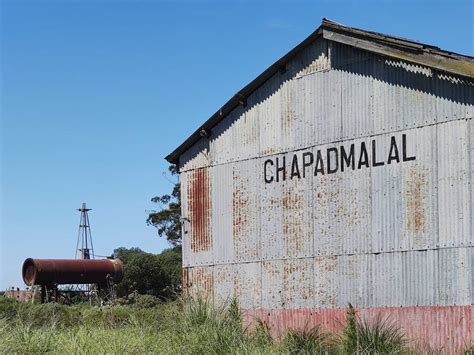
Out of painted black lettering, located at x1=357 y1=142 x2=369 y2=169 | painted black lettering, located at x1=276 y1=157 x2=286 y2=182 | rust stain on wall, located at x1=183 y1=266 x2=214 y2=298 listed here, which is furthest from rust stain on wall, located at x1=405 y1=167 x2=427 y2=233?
rust stain on wall, located at x1=183 y1=266 x2=214 y2=298

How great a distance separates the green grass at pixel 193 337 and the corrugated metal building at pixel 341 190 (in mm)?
596

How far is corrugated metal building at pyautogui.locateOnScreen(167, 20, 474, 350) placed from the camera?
15.8 meters

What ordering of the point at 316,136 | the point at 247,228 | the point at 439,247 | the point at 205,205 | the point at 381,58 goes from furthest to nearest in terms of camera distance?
1. the point at 205,205
2. the point at 247,228
3. the point at 316,136
4. the point at 381,58
5. the point at 439,247

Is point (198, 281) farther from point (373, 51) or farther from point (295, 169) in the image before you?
point (373, 51)

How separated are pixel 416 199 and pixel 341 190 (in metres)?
2.14

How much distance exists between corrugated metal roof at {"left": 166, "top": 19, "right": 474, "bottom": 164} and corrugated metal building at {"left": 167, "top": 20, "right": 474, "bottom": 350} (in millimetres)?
36

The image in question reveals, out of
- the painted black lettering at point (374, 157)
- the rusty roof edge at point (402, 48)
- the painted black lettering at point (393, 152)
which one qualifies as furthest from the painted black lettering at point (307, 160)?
the rusty roof edge at point (402, 48)

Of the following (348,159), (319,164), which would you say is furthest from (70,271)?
(348,159)

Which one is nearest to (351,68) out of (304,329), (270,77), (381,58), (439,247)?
(381,58)

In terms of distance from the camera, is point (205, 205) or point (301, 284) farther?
point (205, 205)

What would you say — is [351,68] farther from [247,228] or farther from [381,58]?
[247,228]

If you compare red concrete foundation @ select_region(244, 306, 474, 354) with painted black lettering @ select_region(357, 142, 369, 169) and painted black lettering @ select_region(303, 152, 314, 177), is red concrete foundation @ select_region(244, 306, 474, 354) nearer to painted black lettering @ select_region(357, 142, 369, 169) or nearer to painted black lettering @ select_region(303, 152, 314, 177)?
painted black lettering @ select_region(357, 142, 369, 169)

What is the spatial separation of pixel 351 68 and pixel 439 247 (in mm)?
4851

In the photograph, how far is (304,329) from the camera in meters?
18.3
